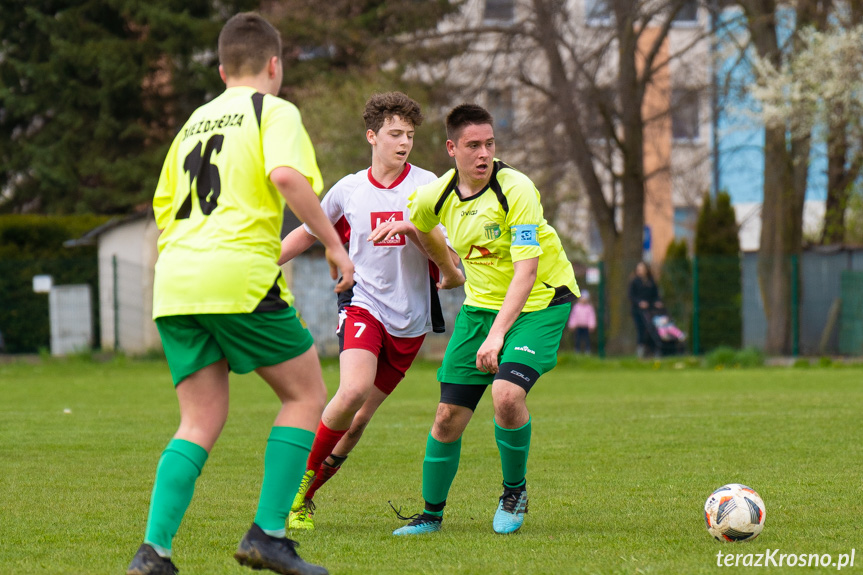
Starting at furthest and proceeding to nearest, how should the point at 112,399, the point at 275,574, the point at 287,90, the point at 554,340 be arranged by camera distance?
the point at 287,90 → the point at 112,399 → the point at 554,340 → the point at 275,574

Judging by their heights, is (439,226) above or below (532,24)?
below

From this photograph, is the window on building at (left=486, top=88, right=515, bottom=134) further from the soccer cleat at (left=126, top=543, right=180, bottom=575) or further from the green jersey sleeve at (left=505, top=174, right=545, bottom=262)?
the soccer cleat at (left=126, top=543, right=180, bottom=575)

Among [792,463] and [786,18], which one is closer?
[792,463]

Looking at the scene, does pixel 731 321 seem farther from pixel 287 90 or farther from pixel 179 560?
pixel 179 560

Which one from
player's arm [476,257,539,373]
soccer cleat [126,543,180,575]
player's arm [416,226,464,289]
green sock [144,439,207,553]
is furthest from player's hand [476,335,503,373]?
soccer cleat [126,543,180,575]

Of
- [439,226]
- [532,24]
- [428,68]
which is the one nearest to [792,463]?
[439,226]

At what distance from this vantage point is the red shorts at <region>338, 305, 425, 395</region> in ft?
19.7

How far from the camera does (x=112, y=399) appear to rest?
14.0m

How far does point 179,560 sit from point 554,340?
7.08ft

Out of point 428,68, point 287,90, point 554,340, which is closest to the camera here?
point 554,340

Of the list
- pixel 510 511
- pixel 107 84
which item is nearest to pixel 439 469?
pixel 510 511

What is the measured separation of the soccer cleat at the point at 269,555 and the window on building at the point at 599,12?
755 inches

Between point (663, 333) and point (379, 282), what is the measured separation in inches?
695

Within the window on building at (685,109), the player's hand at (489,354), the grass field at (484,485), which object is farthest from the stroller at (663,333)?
the player's hand at (489,354)
